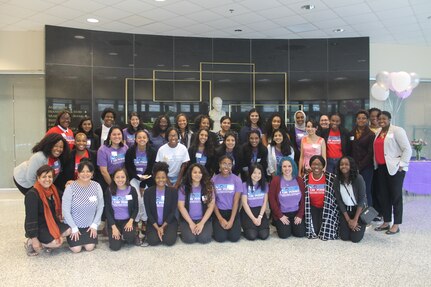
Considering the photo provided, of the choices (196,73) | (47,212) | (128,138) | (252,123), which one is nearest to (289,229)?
(252,123)

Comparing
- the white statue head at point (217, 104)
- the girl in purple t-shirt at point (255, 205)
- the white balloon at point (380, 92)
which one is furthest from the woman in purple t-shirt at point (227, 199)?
the white balloon at point (380, 92)

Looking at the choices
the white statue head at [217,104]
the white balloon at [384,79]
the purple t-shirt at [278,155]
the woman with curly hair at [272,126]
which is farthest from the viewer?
the white statue head at [217,104]

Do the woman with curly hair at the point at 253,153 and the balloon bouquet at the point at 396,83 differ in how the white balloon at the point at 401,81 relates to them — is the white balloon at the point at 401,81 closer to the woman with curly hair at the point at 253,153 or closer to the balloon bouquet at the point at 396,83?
the balloon bouquet at the point at 396,83

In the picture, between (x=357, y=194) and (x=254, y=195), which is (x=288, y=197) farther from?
(x=357, y=194)

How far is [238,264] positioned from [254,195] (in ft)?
3.41

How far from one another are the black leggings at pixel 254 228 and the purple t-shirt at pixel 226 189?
242mm

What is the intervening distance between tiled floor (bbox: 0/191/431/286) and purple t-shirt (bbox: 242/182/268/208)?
0.45 m

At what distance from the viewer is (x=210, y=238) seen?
402 centimetres

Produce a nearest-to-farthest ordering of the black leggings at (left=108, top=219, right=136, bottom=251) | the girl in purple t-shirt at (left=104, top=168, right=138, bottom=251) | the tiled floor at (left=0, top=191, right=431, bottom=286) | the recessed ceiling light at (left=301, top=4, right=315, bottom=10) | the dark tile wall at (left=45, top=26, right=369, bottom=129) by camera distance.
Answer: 1. the tiled floor at (left=0, top=191, right=431, bottom=286)
2. the black leggings at (left=108, top=219, right=136, bottom=251)
3. the girl in purple t-shirt at (left=104, top=168, right=138, bottom=251)
4. the recessed ceiling light at (left=301, top=4, right=315, bottom=10)
5. the dark tile wall at (left=45, top=26, right=369, bottom=129)

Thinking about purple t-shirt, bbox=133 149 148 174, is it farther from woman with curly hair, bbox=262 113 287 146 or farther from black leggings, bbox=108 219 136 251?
woman with curly hair, bbox=262 113 287 146

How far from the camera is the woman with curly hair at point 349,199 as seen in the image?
4008mm

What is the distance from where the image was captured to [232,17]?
21.1 ft

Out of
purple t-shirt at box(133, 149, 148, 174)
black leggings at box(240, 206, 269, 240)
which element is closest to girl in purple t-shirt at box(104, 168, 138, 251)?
purple t-shirt at box(133, 149, 148, 174)

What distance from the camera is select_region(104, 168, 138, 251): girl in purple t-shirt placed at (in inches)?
152
